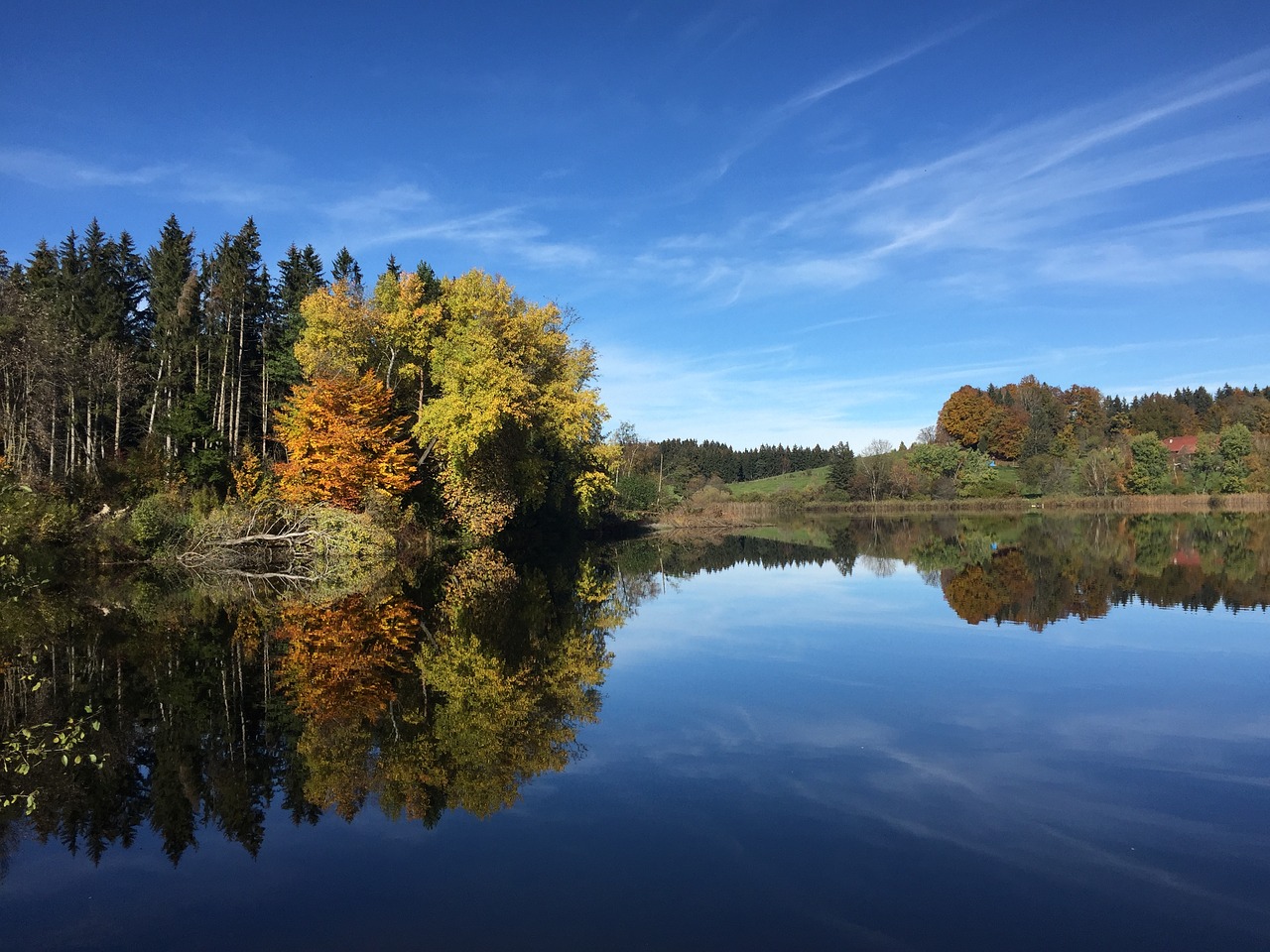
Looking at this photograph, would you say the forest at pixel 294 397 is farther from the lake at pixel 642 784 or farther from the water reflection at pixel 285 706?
the lake at pixel 642 784

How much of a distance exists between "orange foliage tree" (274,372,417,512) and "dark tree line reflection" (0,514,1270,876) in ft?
17.0

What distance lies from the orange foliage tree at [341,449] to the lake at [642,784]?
505 inches

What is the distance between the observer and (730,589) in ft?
78.3

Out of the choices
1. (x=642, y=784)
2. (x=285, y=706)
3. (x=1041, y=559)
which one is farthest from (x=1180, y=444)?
(x=285, y=706)

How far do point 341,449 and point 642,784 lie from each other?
24.7 m

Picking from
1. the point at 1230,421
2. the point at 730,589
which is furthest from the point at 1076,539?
the point at 1230,421

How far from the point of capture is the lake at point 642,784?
5.38 metres

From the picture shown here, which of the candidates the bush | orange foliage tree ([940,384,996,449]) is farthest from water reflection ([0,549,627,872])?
orange foliage tree ([940,384,996,449])

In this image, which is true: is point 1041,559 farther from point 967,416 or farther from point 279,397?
point 967,416

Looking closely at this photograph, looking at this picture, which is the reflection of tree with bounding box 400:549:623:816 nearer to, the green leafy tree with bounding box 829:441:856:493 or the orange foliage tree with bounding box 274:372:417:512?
the orange foliage tree with bounding box 274:372:417:512

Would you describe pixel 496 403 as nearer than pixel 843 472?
Yes

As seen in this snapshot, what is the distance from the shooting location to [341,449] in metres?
29.6

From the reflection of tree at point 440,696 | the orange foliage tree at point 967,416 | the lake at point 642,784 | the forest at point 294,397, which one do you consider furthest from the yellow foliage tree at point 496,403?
the orange foliage tree at point 967,416

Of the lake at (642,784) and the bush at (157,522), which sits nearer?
the lake at (642,784)
